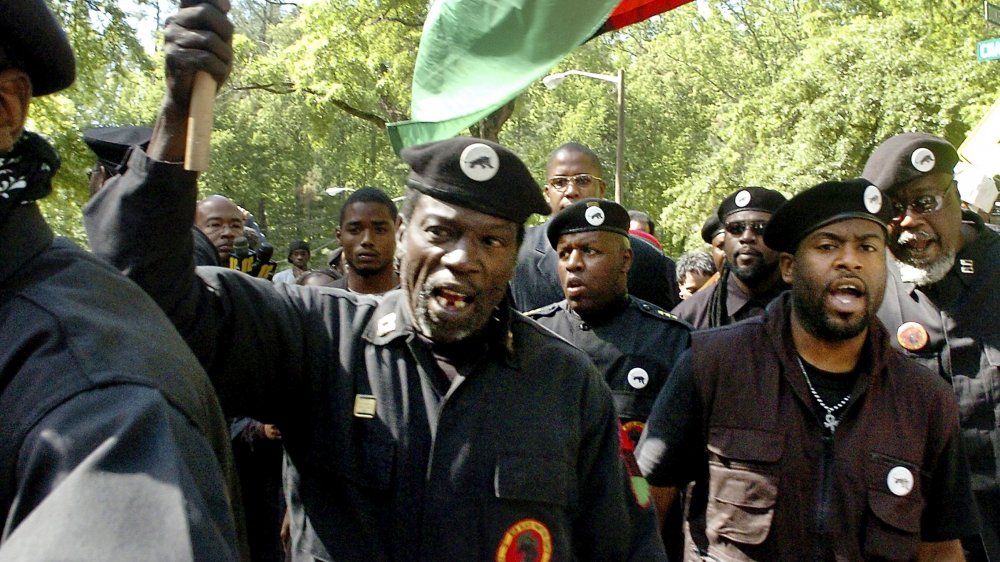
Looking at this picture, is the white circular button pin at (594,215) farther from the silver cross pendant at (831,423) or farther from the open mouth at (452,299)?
the open mouth at (452,299)

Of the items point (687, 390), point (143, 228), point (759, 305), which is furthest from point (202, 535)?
point (759, 305)

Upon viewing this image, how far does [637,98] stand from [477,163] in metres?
36.1

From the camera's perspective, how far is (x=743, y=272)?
553 centimetres

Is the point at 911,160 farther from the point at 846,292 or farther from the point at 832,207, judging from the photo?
the point at 846,292

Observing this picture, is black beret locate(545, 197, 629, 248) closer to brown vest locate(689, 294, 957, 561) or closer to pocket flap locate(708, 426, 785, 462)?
brown vest locate(689, 294, 957, 561)

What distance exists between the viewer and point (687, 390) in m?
3.36

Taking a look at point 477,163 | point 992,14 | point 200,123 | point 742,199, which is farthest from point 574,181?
point 992,14

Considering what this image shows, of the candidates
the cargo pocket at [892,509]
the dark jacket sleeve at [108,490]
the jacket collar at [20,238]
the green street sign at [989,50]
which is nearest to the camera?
the dark jacket sleeve at [108,490]

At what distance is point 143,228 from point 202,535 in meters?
1.03

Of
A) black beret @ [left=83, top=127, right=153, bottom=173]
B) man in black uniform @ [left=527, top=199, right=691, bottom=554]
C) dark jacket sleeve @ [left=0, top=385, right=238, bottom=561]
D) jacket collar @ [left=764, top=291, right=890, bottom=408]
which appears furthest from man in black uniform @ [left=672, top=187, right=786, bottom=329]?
dark jacket sleeve @ [left=0, top=385, right=238, bottom=561]

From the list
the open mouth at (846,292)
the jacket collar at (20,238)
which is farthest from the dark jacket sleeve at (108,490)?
the open mouth at (846,292)

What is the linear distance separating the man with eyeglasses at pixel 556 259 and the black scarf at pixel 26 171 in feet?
12.5

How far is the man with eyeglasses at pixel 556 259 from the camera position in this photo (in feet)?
17.9

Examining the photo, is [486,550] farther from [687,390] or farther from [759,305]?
[759,305]
